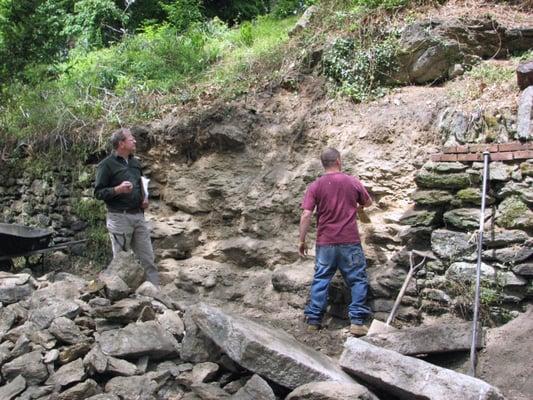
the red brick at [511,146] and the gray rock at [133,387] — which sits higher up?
the red brick at [511,146]

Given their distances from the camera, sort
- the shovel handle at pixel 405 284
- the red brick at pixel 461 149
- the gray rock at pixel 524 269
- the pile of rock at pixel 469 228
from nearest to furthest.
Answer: the gray rock at pixel 524 269 < the pile of rock at pixel 469 228 < the shovel handle at pixel 405 284 < the red brick at pixel 461 149

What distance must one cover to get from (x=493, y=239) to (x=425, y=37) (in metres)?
3.08

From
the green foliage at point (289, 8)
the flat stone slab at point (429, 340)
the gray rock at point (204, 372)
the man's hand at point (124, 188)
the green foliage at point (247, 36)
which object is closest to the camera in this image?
the gray rock at point (204, 372)

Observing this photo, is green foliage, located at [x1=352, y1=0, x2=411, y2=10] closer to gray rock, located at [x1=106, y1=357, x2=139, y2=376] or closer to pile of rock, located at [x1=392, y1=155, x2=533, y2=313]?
pile of rock, located at [x1=392, y1=155, x2=533, y2=313]

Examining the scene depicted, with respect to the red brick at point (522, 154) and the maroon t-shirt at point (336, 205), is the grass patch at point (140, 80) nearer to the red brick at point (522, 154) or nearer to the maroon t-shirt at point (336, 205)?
the maroon t-shirt at point (336, 205)

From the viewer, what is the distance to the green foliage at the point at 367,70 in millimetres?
6727

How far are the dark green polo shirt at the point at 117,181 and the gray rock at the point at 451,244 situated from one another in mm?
3132

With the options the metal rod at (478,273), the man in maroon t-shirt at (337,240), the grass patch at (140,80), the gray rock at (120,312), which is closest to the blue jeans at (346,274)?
the man in maroon t-shirt at (337,240)

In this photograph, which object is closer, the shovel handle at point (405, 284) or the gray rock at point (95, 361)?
the gray rock at point (95, 361)

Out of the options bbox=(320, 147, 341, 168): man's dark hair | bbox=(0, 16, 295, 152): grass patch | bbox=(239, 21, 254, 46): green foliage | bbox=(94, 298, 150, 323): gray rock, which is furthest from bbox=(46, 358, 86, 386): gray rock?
bbox=(239, 21, 254, 46): green foliage

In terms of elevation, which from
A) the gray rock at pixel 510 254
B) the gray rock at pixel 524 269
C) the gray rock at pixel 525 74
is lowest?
the gray rock at pixel 524 269

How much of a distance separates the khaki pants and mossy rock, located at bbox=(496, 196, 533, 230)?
3664 mm

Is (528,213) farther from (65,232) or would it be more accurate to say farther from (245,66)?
(65,232)

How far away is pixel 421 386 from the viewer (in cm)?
351
